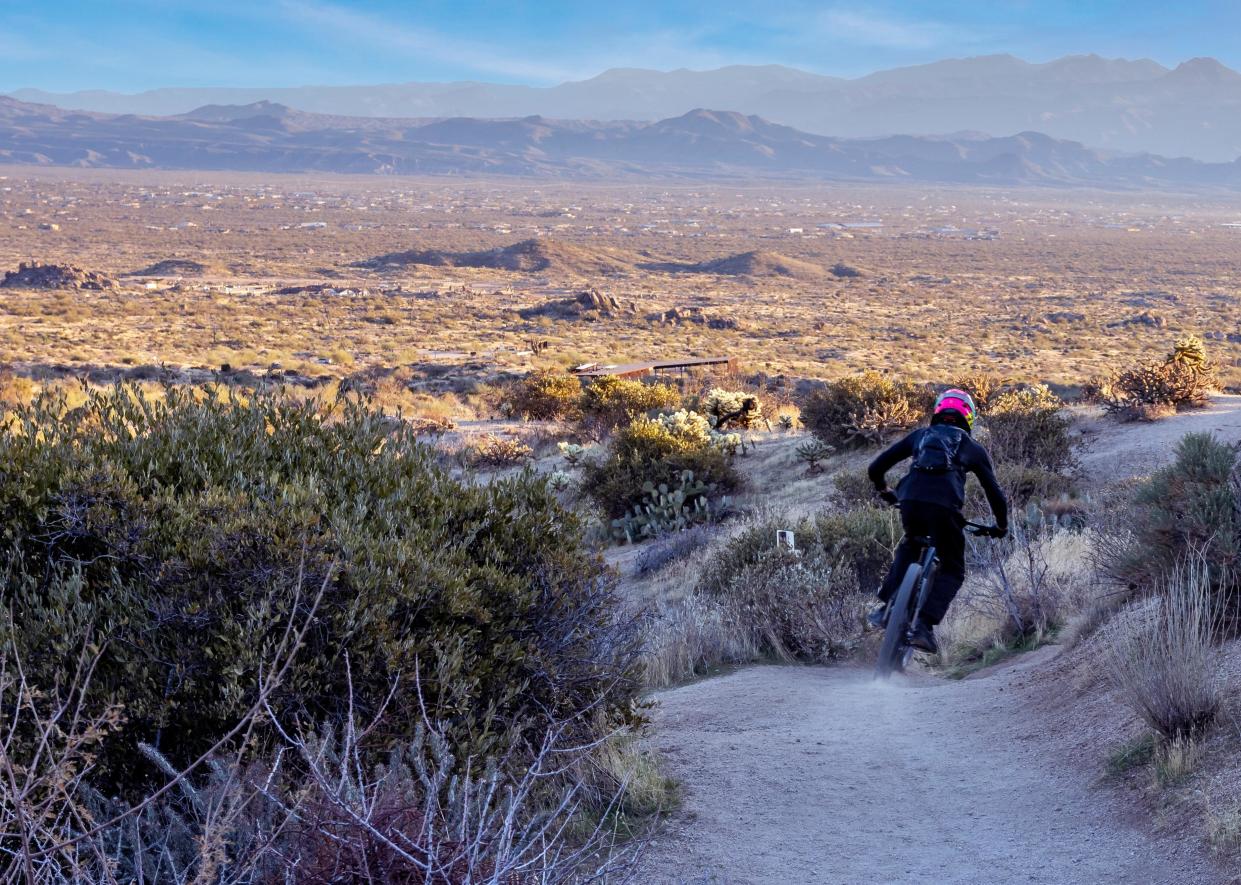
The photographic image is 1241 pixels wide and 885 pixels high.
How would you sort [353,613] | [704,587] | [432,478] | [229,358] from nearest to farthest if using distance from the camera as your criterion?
1. [353,613]
2. [432,478]
3. [704,587]
4. [229,358]

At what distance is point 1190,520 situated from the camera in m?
6.35

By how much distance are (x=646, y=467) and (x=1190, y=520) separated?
8.81 metres

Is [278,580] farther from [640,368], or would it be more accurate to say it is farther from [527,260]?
[527,260]

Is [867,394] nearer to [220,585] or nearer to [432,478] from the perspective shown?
[432,478]

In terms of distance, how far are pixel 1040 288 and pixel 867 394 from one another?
54.9 metres

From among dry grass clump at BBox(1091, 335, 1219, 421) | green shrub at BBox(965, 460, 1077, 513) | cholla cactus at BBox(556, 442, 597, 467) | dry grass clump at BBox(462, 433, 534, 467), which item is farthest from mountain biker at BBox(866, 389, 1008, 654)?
dry grass clump at BBox(462, 433, 534, 467)

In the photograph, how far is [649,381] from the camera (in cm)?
2592

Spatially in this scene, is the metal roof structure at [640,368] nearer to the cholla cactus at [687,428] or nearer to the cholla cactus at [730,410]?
the cholla cactus at [730,410]

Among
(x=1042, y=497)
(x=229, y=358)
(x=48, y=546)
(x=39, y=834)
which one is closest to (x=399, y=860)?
(x=39, y=834)

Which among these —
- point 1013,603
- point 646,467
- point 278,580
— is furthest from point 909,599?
point 646,467

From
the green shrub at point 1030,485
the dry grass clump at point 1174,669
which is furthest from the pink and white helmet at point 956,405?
the green shrub at point 1030,485

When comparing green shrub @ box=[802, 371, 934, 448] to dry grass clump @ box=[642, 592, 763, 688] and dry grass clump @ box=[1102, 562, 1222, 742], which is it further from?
dry grass clump @ box=[1102, 562, 1222, 742]

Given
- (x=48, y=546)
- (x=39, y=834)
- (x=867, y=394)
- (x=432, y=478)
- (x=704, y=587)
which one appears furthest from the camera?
(x=867, y=394)

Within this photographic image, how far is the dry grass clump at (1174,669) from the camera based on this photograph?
4.85m
